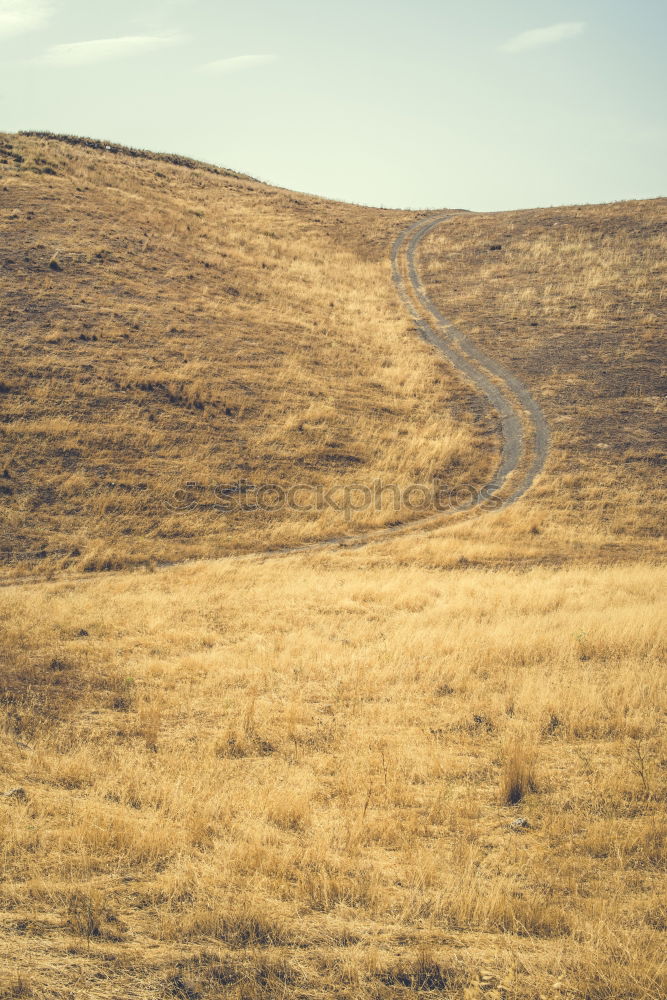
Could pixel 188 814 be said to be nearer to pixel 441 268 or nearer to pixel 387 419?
pixel 387 419

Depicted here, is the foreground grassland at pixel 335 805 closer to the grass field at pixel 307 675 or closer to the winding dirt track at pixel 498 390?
the grass field at pixel 307 675

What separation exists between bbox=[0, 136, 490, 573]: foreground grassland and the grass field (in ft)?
0.50

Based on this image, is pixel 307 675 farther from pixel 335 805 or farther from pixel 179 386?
pixel 179 386

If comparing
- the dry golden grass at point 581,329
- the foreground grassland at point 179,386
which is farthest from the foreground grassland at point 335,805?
the dry golden grass at point 581,329

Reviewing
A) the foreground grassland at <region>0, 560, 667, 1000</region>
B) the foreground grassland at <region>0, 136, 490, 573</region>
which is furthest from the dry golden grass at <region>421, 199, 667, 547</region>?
the foreground grassland at <region>0, 560, 667, 1000</region>

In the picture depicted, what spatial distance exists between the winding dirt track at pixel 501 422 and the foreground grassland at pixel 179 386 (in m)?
0.63

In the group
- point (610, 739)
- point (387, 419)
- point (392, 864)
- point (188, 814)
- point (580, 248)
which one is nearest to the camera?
point (392, 864)

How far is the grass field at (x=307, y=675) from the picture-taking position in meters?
4.65

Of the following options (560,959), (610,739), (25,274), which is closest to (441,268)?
(25,274)

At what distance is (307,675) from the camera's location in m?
10.6

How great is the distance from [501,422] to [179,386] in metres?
13.1

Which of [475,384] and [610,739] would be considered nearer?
[610,739]

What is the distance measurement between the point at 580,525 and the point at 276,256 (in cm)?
3027

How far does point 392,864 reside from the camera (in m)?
5.63
